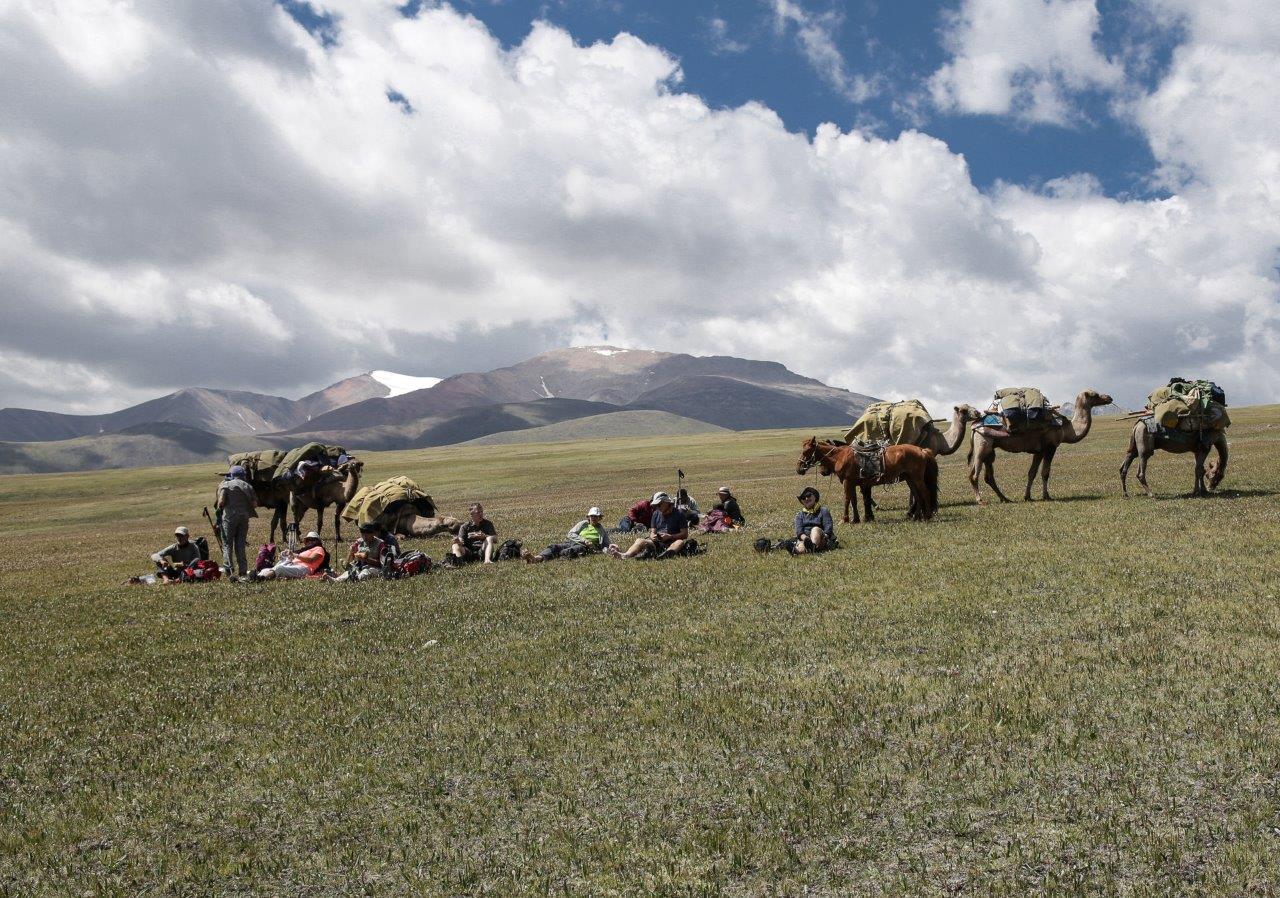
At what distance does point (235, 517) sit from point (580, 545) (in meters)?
9.40

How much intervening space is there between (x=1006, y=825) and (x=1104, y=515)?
712 inches

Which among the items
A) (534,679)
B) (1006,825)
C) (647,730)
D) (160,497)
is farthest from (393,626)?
(160,497)

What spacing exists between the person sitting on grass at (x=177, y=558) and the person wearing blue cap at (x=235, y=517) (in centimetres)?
114

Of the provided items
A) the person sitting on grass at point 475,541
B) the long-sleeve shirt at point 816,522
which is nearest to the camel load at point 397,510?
the person sitting on grass at point 475,541

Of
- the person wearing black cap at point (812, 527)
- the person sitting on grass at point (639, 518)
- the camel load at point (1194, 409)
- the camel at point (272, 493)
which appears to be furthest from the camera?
the camel at point (272, 493)

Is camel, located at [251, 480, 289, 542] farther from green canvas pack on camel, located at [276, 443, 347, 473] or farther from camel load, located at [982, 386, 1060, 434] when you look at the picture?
camel load, located at [982, 386, 1060, 434]

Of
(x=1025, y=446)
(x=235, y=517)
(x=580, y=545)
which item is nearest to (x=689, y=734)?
(x=580, y=545)

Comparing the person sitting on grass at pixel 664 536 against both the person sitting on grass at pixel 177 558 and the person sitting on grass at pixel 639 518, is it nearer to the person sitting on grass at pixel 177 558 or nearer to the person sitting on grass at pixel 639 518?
the person sitting on grass at pixel 639 518

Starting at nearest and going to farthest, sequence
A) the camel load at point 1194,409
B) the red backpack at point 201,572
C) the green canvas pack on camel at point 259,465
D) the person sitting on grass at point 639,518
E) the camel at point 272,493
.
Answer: the red backpack at point 201,572 < the camel load at point 1194,409 < the person sitting on grass at point 639,518 < the green canvas pack on camel at point 259,465 < the camel at point 272,493

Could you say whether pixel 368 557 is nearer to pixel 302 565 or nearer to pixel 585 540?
pixel 302 565

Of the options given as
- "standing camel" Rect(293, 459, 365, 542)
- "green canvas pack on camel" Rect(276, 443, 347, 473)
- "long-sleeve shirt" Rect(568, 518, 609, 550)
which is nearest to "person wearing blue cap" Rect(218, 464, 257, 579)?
"green canvas pack on camel" Rect(276, 443, 347, 473)

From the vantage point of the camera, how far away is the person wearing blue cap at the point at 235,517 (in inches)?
875

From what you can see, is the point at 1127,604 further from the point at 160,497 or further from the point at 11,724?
the point at 160,497

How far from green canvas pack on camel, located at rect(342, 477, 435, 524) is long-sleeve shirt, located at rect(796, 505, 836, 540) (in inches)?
567
